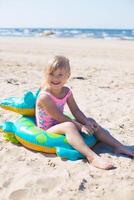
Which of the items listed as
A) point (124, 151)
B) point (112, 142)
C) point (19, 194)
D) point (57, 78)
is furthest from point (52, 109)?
point (19, 194)

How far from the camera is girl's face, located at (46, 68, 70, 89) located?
12.6 feet

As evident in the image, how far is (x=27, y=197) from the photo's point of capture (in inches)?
117

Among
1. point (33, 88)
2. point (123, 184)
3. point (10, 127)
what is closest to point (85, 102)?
point (33, 88)

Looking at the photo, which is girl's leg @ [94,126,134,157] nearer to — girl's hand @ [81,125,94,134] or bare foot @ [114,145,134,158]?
bare foot @ [114,145,134,158]

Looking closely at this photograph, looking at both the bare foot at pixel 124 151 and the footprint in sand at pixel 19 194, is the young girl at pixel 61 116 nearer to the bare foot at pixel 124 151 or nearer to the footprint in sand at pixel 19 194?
the bare foot at pixel 124 151

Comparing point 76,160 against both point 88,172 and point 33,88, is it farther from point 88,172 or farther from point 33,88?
point 33,88

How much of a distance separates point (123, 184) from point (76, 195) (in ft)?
1.45

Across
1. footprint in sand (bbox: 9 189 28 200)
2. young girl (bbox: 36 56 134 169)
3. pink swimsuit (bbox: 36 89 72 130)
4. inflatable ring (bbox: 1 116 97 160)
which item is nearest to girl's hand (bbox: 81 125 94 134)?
young girl (bbox: 36 56 134 169)

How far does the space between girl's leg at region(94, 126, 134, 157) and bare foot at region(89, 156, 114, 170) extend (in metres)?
0.37

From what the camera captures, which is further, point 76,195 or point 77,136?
point 77,136

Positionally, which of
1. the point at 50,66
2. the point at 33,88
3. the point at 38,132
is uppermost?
the point at 50,66

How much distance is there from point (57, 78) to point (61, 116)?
0.40 metres

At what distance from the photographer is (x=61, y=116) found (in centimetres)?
390

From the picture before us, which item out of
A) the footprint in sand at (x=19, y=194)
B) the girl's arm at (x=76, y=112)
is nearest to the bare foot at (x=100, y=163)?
the girl's arm at (x=76, y=112)
